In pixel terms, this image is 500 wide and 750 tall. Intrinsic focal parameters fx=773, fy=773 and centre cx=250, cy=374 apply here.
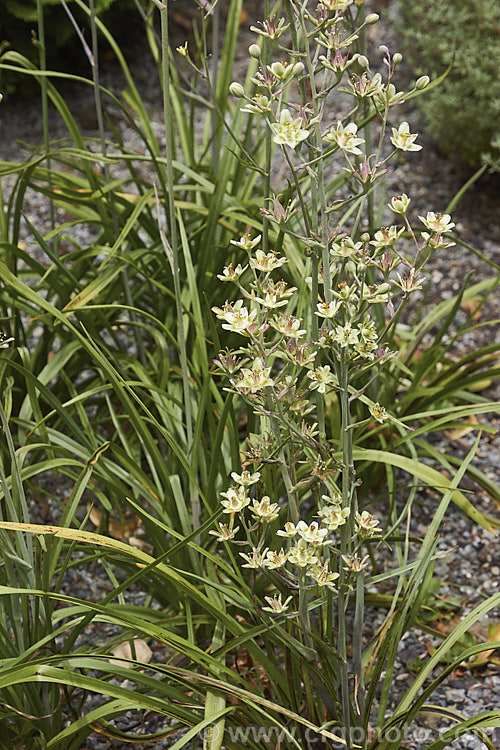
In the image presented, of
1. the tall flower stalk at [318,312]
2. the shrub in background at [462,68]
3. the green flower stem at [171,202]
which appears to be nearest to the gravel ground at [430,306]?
the shrub in background at [462,68]

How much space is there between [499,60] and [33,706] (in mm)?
3077

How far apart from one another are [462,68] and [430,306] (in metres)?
1.12

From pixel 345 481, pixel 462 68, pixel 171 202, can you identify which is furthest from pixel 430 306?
pixel 345 481

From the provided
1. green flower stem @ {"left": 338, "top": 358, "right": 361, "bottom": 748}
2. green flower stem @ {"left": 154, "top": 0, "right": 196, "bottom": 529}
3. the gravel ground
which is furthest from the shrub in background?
green flower stem @ {"left": 338, "top": 358, "right": 361, "bottom": 748}

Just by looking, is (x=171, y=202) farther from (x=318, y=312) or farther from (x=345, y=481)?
(x=345, y=481)

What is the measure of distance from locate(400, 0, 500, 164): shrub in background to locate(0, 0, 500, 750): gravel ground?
207 millimetres

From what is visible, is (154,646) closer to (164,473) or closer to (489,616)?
(164,473)

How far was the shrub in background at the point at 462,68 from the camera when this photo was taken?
341 centimetres

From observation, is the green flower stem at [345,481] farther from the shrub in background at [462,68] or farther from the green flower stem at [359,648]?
the shrub in background at [462,68]

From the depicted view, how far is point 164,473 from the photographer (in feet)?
→ 6.31

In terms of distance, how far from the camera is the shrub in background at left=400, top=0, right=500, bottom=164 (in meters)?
3.41

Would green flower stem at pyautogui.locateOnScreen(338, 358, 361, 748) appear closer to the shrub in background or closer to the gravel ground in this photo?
the gravel ground

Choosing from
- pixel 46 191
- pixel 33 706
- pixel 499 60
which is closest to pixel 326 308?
pixel 33 706

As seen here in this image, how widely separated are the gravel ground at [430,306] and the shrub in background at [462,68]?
207mm
